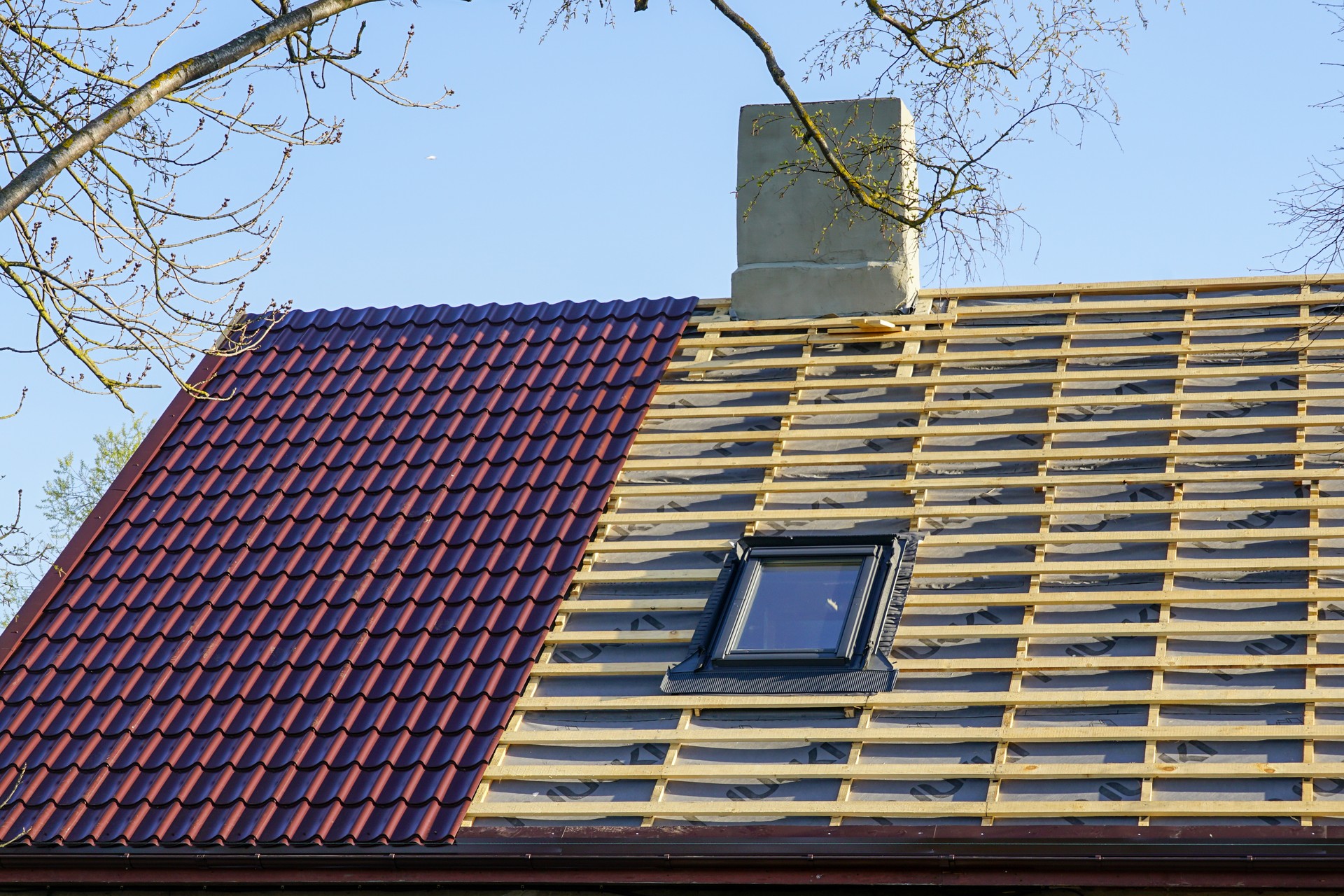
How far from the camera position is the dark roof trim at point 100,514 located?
7656 mm

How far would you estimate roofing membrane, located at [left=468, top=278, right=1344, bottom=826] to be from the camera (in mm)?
5766

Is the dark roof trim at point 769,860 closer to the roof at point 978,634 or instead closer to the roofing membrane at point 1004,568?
the roof at point 978,634

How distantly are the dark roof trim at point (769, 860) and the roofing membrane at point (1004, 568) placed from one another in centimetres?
18

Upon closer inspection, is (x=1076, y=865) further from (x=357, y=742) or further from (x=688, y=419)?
(x=688, y=419)

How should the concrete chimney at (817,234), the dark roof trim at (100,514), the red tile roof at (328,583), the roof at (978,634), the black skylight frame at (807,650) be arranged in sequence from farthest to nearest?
A: the concrete chimney at (817,234) → the dark roof trim at (100,514) → the red tile roof at (328,583) → the black skylight frame at (807,650) → the roof at (978,634)

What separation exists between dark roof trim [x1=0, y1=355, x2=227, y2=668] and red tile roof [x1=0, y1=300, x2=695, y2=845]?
0.05 feet

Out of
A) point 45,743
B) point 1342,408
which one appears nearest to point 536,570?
point 45,743

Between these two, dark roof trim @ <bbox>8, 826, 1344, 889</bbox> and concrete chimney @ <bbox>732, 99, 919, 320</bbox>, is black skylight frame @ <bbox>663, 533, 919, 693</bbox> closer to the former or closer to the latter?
dark roof trim @ <bbox>8, 826, 1344, 889</bbox>

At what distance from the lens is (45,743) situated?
703 centimetres

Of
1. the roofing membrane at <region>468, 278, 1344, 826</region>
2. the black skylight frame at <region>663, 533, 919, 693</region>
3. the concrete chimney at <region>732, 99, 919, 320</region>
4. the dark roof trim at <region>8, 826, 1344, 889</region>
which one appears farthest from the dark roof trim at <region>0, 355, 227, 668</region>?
the concrete chimney at <region>732, 99, 919, 320</region>

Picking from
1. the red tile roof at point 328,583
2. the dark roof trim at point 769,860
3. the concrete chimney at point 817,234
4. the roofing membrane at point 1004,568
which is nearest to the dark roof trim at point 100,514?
the red tile roof at point 328,583

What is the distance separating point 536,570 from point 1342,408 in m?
3.64

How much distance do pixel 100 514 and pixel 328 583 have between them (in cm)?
158

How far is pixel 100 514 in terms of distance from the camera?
8.29 meters
